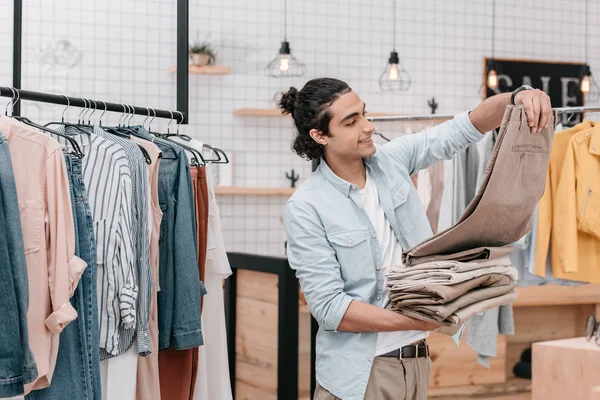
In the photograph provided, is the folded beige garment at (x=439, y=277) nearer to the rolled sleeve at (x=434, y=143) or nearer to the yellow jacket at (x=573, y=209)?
the rolled sleeve at (x=434, y=143)

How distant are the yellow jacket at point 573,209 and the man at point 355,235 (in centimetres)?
133

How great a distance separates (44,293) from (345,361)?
0.83m

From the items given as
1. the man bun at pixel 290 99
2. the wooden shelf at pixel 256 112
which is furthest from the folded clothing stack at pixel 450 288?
the wooden shelf at pixel 256 112

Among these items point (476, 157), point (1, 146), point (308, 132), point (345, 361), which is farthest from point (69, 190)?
point (476, 157)

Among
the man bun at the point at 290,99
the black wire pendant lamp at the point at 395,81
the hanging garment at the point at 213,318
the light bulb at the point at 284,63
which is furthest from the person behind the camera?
the black wire pendant lamp at the point at 395,81

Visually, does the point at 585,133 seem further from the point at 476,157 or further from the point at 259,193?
the point at 259,193

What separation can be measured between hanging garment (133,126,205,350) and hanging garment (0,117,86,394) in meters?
0.50

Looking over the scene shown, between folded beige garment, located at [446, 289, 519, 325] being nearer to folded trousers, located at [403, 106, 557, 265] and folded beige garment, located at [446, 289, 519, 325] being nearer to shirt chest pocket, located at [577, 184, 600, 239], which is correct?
folded trousers, located at [403, 106, 557, 265]

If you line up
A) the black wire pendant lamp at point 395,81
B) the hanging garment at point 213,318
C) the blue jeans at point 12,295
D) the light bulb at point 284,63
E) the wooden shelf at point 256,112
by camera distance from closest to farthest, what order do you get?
1. the blue jeans at point 12,295
2. the hanging garment at point 213,318
3. the light bulb at point 284,63
4. the wooden shelf at point 256,112
5. the black wire pendant lamp at point 395,81

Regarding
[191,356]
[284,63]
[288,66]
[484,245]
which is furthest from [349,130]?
[288,66]

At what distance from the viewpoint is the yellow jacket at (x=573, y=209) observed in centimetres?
334

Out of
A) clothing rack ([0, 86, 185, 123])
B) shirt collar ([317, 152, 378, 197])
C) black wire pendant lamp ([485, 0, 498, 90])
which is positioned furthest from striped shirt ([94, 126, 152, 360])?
black wire pendant lamp ([485, 0, 498, 90])

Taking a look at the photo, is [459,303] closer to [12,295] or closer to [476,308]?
[476,308]

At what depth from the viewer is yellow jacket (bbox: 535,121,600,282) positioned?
3.34 meters
